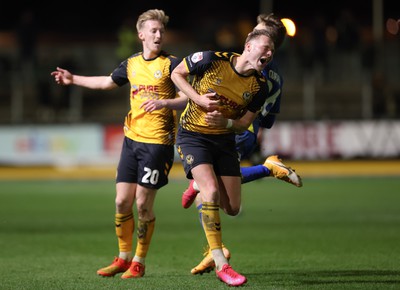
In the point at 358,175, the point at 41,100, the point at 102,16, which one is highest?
the point at 102,16

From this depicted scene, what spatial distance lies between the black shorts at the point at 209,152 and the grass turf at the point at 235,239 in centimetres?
104

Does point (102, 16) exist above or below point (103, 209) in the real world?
above

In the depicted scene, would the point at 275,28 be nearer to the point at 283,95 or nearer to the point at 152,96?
the point at 152,96

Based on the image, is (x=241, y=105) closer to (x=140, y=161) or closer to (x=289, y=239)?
(x=140, y=161)

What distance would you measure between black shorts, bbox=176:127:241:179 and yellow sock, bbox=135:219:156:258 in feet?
2.67

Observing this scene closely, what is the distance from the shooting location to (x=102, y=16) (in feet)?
127

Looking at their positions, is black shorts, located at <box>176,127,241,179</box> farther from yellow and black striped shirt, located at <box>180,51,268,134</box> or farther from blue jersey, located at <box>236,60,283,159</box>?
blue jersey, located at <box>236,60,283,159</box>

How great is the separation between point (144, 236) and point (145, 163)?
747mm

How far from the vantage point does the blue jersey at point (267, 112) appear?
9289 mm

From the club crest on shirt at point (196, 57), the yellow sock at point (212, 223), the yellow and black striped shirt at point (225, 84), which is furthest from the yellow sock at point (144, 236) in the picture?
the club crest on shirt at point (196, 57)

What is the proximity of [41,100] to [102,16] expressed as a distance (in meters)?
12.8

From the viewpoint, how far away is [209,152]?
8156mm

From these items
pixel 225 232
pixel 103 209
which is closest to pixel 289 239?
pixel 225 232

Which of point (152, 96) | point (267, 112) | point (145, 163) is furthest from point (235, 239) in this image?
point (152, 96)
